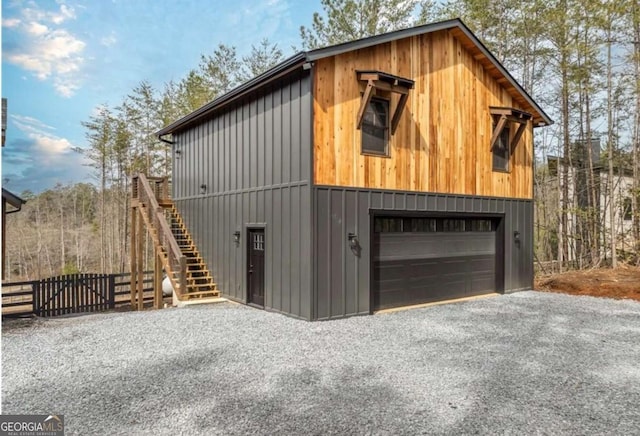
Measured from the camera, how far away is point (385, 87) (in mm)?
7156

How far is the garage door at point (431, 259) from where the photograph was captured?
304 inches

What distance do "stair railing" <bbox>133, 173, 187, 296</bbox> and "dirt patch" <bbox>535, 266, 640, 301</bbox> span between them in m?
9.64

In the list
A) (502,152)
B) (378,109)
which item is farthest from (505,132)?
(378,109)

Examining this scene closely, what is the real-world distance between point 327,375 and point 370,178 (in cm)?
415

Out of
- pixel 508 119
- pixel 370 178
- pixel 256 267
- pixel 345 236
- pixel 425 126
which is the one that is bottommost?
pixel 256 267

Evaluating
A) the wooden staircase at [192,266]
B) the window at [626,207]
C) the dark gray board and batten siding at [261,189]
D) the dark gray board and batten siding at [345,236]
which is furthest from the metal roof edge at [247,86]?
the window at [626,207]

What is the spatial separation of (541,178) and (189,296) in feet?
49.9

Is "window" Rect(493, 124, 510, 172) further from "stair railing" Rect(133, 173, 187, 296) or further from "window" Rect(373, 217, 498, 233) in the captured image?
"stair railing" Rect(133, 173, 187, 296)

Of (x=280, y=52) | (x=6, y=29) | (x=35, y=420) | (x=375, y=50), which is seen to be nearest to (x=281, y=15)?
(x=280, y=52)

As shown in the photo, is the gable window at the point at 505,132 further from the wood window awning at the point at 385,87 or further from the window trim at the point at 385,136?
the window trim at the point at 385,136

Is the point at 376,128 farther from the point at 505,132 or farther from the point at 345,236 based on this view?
the point at 505,132

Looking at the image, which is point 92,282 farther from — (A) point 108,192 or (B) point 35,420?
(A) point 108,192

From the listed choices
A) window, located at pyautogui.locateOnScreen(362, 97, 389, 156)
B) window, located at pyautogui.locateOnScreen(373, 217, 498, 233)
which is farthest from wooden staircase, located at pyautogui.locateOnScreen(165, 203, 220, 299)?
window, located at pyautogui.locateOnScreen(362, 97, 389, 156)

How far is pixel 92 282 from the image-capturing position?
1051 cm
